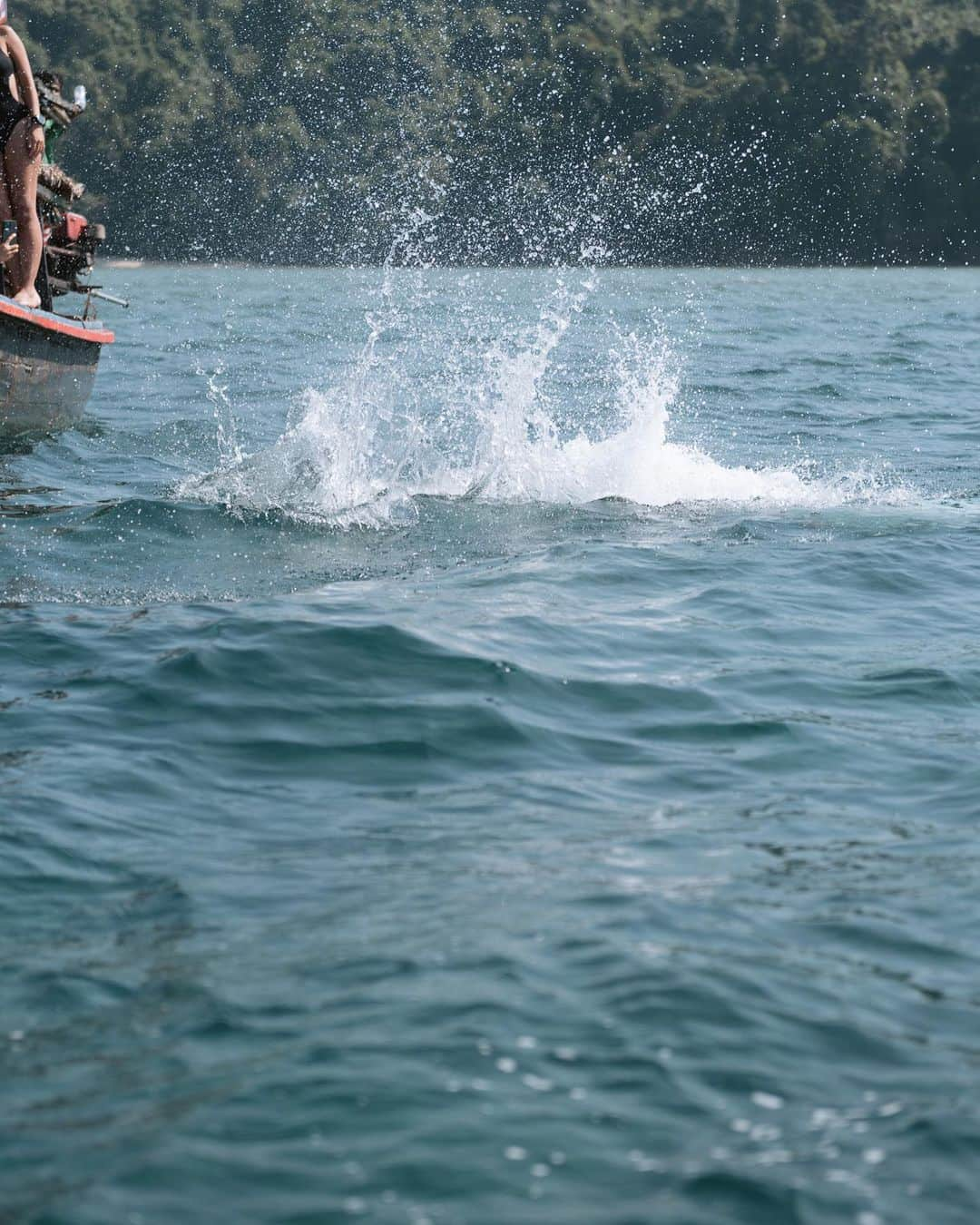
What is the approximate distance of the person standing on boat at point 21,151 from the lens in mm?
12539

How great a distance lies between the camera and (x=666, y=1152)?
11.7 ft

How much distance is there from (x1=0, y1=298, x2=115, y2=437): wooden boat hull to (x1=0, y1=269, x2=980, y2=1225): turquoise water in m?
1.46

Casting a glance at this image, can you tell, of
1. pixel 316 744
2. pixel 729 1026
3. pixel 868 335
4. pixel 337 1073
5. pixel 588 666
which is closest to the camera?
pixel 337 1073

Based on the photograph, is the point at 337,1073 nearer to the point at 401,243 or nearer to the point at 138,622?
the point at 138,622

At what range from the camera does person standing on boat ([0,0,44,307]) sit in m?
12.5

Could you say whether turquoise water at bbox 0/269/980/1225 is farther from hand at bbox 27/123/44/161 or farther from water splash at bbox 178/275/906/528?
hand at bbox 27/123/44/161

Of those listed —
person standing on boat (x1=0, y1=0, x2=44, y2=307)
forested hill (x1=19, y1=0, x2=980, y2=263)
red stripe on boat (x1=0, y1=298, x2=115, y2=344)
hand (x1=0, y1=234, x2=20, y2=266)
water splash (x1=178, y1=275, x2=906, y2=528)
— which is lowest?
water splash (x1=178, y1=275, x2=906, y2=528)

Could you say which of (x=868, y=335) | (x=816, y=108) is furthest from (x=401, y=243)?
(x=868, y=335)

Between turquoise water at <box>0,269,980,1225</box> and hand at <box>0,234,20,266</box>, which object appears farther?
hand at <box>0,234,20,266</box>

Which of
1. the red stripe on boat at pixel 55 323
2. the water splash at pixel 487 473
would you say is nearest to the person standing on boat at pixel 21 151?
the red stripe on boat at pixel 55 323

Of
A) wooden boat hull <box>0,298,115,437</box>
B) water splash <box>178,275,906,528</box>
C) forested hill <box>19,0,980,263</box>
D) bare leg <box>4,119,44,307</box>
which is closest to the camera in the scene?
water splash <box>178,275,906,528</box>

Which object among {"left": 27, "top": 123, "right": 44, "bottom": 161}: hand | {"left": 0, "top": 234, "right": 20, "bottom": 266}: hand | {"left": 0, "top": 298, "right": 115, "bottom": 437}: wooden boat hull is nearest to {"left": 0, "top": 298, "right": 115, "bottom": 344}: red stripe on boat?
{"left": 0, "top": 298, "right": 115, "bottom": 437}: wooden boat hull

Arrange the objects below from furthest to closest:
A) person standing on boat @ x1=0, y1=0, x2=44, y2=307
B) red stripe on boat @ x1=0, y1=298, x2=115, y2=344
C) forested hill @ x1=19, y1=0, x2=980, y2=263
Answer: forested hill @ x1=19, y1=0, x2=980, y2=263 < red stripe on boat @ x1=0, y1=298, x2=115, y2=344 < person standing on boat @ x1=0, y1=0, x2=44, y2=307

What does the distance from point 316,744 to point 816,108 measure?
75275mm
